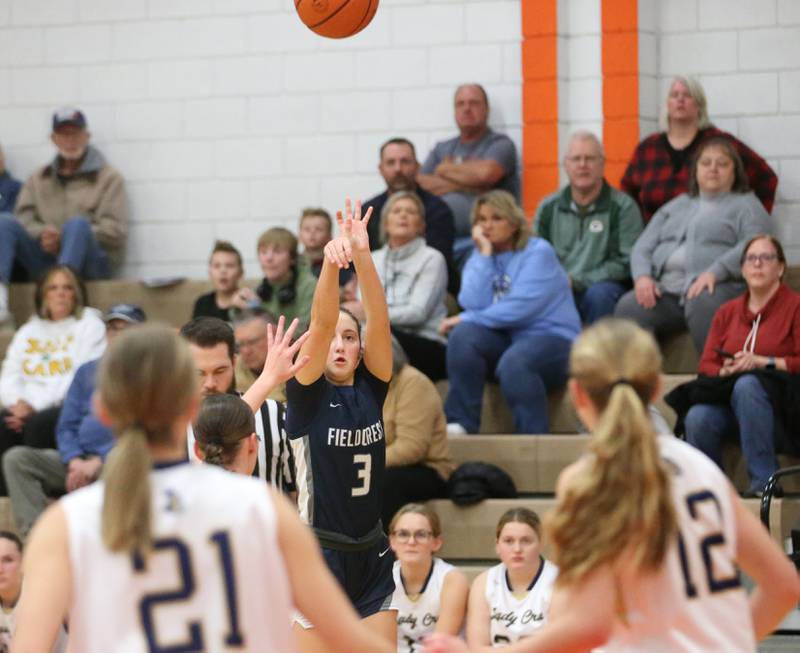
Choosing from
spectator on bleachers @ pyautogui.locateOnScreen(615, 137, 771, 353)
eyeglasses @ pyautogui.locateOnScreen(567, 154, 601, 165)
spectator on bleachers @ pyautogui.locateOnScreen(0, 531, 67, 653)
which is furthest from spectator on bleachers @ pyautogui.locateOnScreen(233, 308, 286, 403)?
eyeglasses @ pyautogui.locateOnScreen(567, 154, 601, 165)

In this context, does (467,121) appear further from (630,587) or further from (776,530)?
(630,587)

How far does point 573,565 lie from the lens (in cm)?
273

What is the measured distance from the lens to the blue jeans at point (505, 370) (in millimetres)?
7684

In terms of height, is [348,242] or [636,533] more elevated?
[348,242]

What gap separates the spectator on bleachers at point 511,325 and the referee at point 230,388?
9.45 feet

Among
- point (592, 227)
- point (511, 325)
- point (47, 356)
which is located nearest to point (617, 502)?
point (511, 325)

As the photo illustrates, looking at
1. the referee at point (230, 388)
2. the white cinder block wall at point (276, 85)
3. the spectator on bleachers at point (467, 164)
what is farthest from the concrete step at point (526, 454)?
the referee at point (230, 388)

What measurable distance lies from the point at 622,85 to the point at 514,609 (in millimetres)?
4063

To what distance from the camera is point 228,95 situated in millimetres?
10125

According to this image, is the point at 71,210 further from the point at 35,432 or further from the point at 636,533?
the point at 636,533

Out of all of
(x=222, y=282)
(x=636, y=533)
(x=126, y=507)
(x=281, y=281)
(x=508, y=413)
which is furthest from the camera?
(x=222, y=282)

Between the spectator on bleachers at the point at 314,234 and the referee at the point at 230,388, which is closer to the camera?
the referee at the point at 230,388

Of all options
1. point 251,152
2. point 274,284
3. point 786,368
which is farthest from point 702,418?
point 251,152

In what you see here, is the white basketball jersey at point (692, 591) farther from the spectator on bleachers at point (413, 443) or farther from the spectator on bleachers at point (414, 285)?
the spectator on bleachers at point (414, 285)
